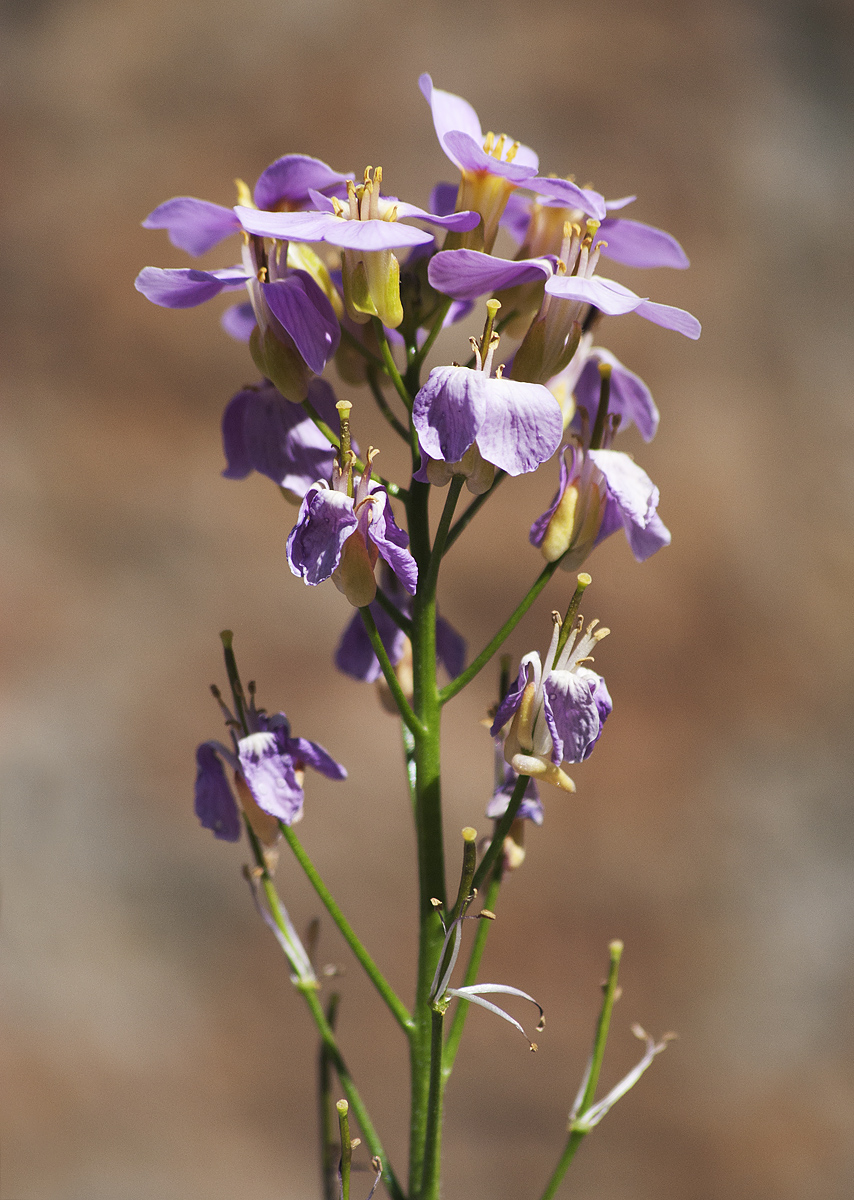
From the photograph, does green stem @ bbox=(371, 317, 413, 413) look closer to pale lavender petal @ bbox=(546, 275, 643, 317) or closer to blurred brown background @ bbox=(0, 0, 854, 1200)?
pale lavender petal @ bbox=(546, 275, 643, 317)

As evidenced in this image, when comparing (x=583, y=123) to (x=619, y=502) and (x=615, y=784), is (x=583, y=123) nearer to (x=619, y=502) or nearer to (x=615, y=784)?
(x=615, y=784)

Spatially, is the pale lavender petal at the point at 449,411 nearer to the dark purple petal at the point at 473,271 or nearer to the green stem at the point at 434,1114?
the dark purple petal at the point at 473,271

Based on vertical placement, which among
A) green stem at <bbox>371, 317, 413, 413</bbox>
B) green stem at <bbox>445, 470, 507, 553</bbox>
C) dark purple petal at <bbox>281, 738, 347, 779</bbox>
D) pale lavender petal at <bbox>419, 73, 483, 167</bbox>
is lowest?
dark purple petal at <bbox>281, 738, 347, 779</bbox>

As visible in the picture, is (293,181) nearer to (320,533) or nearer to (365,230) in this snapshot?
(365,230)

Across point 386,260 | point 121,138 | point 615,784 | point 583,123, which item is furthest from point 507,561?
point 386,260

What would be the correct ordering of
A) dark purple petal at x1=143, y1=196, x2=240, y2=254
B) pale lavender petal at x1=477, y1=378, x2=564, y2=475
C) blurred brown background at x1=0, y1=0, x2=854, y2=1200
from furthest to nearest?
blurred brown background at x1=0, y1=0, x2=854, y2=1200
dark purple petal at x1=143, y1=196, x2=240, y2=254
pale lavender petal at x1=477, y1=378, x2=564, y2=475

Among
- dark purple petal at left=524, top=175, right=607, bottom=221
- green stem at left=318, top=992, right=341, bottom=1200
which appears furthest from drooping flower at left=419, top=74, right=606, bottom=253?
green stem at left=318, top=992, right=341, bottom=1200

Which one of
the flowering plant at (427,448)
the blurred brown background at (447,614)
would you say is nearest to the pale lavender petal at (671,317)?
the flowering plant at (427,448)
